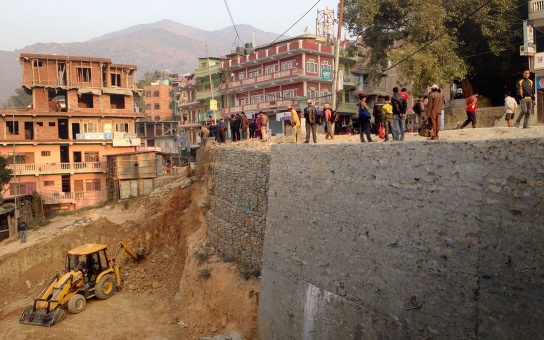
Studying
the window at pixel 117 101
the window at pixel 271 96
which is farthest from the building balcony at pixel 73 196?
the window at pixel 271 96

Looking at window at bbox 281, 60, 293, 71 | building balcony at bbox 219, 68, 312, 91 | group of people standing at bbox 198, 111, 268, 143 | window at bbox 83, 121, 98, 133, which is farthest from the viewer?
window at bbox 83, 121, 98, 133

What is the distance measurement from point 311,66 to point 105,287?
28.2 meters

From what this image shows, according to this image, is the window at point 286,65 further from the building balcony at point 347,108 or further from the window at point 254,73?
the building balcony at point 347,108

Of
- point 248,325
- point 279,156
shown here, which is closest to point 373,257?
point 279,156

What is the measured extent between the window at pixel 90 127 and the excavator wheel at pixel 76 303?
1151 inches

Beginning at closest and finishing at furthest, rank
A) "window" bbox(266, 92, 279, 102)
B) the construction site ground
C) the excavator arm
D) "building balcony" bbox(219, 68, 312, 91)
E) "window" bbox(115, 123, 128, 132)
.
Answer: the construction site ground
the excavator arm
"building balcony" bbox(219, 68, 312, 91)
"window" bbox(266, 92, 279, 102)
"window" bbox(115, 123, 128, 132)

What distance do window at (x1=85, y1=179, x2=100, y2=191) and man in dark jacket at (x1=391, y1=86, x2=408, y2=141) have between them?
36180mm

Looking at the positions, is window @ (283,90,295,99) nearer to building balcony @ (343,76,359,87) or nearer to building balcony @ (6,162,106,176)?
building balcony @ (343,76,359,87)

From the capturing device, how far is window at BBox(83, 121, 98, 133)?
44.2m

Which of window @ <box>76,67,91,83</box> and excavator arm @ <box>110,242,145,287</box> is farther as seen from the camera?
window @ <box>76,67,91,83</box>

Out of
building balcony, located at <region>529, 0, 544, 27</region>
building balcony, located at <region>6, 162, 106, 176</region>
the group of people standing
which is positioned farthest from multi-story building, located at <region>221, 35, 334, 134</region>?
building balcony, located at <region>529, 0, 544, 27</region>

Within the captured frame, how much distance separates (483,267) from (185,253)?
614 inches

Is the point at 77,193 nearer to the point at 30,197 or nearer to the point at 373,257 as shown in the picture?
the point at 30,197

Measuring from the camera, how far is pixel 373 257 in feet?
29.3
